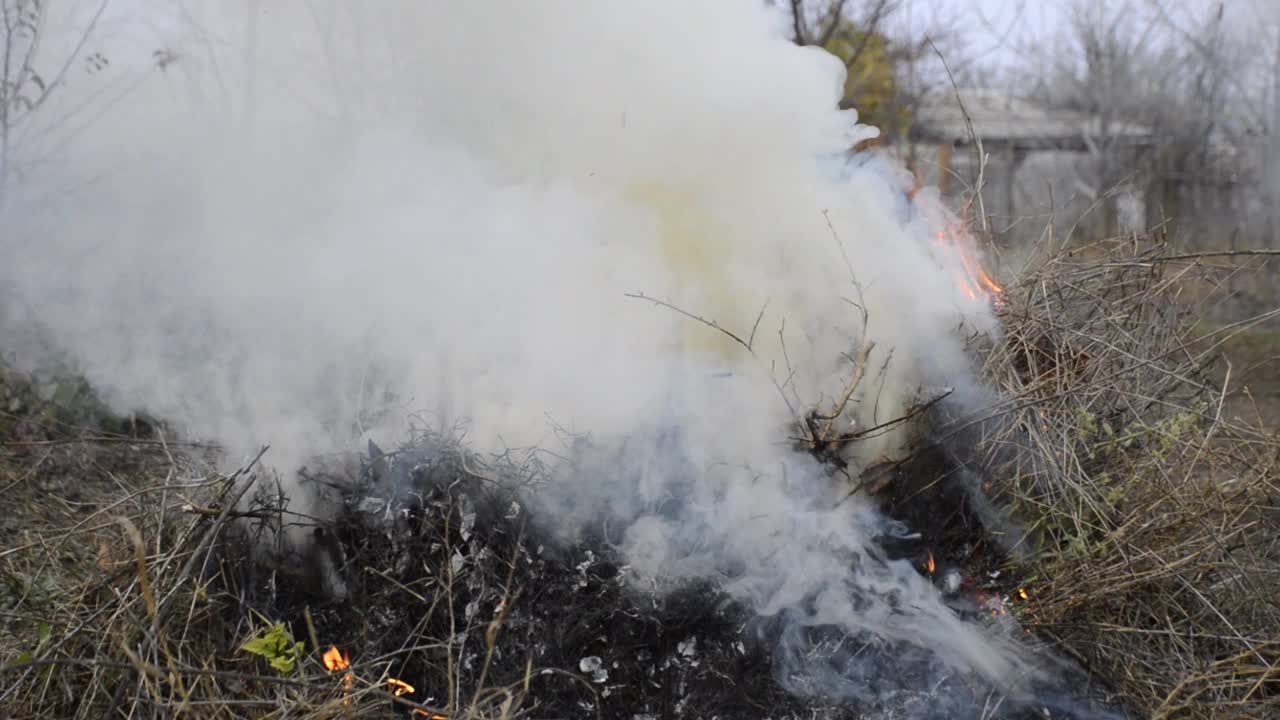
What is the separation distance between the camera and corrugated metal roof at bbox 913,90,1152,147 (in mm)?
15414

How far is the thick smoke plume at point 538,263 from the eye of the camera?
3.51 metres

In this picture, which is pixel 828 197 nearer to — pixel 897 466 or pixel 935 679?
pixel 897 466

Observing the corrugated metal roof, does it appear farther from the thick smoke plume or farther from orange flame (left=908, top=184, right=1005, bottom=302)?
the thick smoke plume

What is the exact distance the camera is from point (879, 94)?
12727mm

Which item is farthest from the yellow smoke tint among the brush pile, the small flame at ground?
the small flame at ground

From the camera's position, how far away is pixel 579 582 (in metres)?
3.27

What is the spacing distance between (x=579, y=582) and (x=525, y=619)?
0.23m

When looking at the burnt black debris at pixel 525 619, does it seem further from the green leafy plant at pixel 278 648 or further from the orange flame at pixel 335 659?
the green leafy plant at pixel 278 648

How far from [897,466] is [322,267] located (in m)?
2.82

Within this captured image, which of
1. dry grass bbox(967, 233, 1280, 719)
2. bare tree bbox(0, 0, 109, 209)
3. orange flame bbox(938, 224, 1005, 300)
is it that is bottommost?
dry grass bbox(967, 233, 1280, 719)

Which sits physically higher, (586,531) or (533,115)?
(533,115)

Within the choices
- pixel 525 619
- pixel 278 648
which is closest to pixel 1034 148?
pixel 525 619

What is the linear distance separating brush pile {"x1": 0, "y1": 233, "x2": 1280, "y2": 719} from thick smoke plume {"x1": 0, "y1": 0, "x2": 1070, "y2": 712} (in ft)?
0.74

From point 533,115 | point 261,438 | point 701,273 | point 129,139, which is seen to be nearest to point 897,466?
point 701,273
